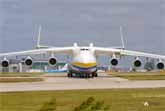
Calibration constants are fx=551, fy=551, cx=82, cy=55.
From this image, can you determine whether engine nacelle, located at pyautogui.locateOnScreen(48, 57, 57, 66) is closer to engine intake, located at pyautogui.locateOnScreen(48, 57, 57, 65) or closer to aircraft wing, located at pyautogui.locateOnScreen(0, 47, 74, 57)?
engine intake, located at pyautogui.locateOnScreen(48, 57, 57, 65)

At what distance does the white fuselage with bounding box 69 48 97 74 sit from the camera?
55.3 metres

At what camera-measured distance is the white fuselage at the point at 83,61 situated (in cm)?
5527

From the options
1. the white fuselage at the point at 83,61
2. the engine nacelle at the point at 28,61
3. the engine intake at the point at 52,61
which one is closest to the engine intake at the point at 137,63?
the white fuselage at the point at 83,61

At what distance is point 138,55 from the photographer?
204ft

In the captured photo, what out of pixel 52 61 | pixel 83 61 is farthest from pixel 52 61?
pixel 83 61

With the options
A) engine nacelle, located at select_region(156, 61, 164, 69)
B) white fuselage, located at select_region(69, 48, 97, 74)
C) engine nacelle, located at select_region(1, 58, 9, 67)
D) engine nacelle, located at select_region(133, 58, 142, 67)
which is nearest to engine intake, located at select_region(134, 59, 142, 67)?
engine nacelle, located at select_region(133, 58, 142, 67)

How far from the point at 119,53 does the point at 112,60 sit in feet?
8.82

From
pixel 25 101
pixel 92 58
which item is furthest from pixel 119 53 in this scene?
pixel 25 101

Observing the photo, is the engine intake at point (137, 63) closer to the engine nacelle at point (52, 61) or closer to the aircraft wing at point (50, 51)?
the aircraft wing at point (50, 51)

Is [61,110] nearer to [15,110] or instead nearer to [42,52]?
[15,110]

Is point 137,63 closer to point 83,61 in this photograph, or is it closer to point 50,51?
point 83,61

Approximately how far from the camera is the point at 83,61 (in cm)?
5509

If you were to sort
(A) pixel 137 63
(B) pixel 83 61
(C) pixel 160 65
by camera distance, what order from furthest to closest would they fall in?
1. (A) pixel 137 63
2. (C) pixel 160 65
3. (B) pixel 83 61

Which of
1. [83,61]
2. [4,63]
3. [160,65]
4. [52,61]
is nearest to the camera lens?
[83,61]
